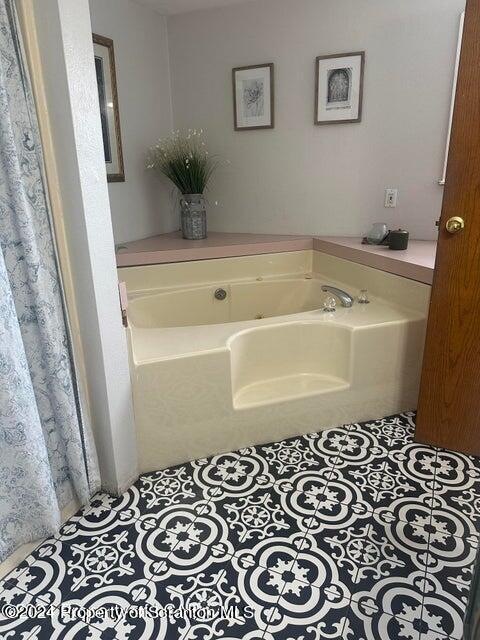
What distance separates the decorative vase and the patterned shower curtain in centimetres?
159

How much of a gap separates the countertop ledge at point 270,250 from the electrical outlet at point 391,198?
270 millimetres

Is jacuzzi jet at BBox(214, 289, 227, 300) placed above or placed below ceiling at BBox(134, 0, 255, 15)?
below

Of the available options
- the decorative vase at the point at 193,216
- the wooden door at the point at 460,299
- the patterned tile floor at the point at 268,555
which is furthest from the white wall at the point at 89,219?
the decorative vase at the point at 193,216

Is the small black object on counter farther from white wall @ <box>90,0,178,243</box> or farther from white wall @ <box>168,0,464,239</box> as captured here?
white wall @ <box>90,0,178,243</box>

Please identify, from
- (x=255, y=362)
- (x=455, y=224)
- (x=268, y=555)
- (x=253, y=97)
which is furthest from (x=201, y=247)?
(x=268, y=555)

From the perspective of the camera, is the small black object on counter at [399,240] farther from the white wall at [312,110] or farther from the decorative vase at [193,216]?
the decorative vase at [193,216]

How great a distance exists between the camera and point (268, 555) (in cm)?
134

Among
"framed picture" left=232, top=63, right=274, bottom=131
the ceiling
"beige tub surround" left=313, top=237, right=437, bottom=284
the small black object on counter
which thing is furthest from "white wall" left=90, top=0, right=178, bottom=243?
the small black object on counter

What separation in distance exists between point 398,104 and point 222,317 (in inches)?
61.9

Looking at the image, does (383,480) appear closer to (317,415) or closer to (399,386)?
(317,415)

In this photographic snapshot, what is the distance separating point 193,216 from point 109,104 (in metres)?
0.78

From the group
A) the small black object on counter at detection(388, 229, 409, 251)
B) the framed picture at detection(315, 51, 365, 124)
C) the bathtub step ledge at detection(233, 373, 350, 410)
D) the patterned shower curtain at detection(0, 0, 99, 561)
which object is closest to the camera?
the patterned shower curtain at detection(0, 0, 99, 561)

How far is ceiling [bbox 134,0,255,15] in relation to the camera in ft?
8.47

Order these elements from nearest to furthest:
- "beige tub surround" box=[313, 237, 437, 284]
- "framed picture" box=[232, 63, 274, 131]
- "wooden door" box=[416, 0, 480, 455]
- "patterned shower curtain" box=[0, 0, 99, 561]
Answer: "patterned shower curtain" box=[0, 0, 99, 561] → "wooden door" box=[416, 0, 480, 455] → "beige tub surround" box=[313, 237, 437, 284] → "framed picture" box=[232, 63, 274, 131]
